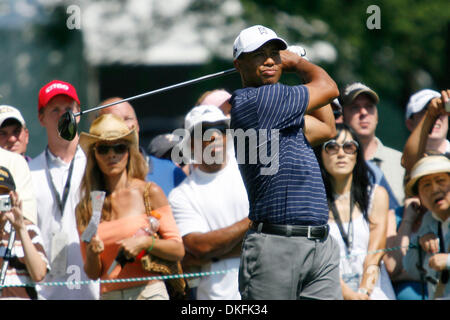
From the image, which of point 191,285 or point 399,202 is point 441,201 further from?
point 191,285

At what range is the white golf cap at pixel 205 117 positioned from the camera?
702 cm

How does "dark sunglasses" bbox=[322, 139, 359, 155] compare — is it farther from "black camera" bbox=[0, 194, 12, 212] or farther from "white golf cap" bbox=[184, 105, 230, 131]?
"black camera" bbox=[0, 194, 12, 212]

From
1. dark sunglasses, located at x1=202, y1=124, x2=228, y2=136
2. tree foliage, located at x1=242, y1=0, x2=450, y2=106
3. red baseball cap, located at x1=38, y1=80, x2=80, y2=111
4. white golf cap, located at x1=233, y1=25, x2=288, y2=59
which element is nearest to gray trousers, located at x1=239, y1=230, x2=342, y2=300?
white golf cap, located at x1=233, y1=25, x2=288, y2=59

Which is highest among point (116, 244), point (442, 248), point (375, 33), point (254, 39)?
point (375, 33)

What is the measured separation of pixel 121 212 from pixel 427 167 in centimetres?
237

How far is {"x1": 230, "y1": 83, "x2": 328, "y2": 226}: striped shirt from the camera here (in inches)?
195

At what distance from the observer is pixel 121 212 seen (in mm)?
6473

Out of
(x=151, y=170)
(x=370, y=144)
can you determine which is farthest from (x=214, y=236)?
(x=370, y=144)

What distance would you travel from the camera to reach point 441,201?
6375mm

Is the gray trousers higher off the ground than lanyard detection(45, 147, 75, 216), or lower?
lower

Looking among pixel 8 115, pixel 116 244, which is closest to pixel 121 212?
pixel 116 244

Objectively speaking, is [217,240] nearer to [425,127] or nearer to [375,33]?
[425,127]

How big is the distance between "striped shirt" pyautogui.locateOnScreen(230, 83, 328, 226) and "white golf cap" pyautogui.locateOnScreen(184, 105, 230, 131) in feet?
6.39
